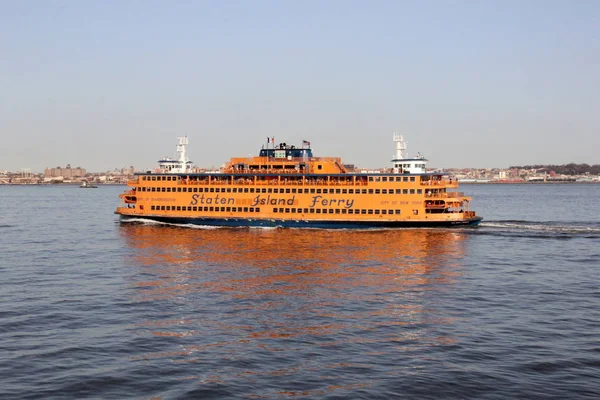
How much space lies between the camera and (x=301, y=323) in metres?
25.2

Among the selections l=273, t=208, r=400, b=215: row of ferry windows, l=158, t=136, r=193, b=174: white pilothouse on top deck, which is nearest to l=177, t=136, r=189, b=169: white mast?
l=158, t=136, r=193, b=174: white pilothouse on top deck

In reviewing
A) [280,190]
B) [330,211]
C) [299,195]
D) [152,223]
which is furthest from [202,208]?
[330,211]

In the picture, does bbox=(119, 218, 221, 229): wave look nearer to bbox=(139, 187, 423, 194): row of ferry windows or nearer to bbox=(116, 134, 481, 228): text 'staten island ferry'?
bbox=(116, 134, 481, 228): text 'staten island ferry'

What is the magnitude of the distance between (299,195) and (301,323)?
39.4m

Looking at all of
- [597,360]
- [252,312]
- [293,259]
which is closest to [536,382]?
[597,360]

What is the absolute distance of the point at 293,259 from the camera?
42.9 m

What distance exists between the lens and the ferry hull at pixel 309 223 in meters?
60.5

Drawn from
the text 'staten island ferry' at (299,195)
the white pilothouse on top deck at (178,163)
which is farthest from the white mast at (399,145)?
the white pilothouse on top deck at (178,163)

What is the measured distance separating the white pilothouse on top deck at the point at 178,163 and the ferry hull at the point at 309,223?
21.4ft

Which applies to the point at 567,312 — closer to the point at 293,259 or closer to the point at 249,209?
the point at 293,259

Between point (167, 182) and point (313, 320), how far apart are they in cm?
4715

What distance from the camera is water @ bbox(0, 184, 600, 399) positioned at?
1869 cm

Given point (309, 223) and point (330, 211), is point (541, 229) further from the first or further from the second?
point (309, 223)

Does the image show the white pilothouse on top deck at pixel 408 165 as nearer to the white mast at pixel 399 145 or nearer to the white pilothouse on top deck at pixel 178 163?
the white mast at pixel 399 145
